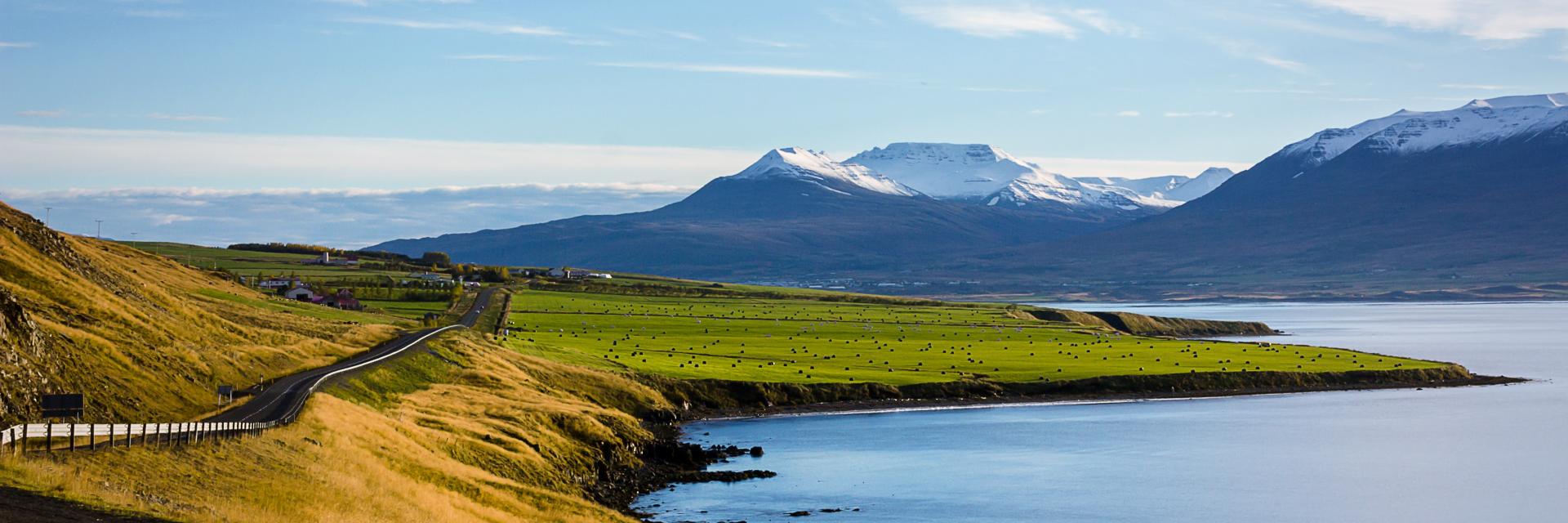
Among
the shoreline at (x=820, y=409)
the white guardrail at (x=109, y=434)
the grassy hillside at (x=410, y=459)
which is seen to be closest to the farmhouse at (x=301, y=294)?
the grassy hillside at (x=410, y=459)

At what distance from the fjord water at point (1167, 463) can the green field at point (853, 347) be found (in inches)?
399

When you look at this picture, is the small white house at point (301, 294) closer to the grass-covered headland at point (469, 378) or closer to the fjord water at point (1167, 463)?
the grass-covered headland at point (469, 378)

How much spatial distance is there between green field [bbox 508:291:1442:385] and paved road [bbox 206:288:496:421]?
535 inches

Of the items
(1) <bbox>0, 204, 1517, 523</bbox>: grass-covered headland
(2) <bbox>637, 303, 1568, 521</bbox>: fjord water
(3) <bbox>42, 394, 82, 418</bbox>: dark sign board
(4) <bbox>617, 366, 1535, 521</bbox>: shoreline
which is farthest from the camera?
(4) <bbox>617, 366, 1535, 521</bbox>: shoreline

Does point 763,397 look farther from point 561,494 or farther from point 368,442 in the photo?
point 368,442

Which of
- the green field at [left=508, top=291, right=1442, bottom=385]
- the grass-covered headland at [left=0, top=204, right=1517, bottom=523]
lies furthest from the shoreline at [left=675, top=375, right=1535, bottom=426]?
the green field at [left=508, top=291, right=1442, bottom=385]

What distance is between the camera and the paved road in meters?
51.2

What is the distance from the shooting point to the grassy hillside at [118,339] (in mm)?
46969

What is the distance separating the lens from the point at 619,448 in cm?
7144

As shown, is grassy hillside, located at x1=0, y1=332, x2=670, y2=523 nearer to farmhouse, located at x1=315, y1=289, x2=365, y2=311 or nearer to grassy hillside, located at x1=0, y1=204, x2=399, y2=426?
grassy hillside, located at x1=0, y1=204, x2=399, y2=426

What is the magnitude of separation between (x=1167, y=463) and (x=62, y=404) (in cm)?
5309

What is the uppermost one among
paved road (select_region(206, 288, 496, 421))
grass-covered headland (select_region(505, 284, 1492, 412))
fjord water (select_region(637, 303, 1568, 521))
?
paved road (select_region(206, 288, 496, 421))

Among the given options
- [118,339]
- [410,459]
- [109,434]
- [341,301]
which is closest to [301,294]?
[341,301]

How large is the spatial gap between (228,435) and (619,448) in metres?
30.7
